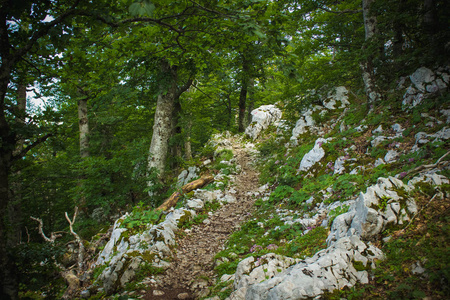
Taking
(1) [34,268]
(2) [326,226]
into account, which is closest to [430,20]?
(2) [326,226]

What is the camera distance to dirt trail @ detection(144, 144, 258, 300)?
3.65m

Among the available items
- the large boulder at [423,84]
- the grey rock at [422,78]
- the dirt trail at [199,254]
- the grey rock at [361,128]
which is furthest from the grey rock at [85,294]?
the grey rock at [422,78]

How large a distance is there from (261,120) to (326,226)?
11.2 metres

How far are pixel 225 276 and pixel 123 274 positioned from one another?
1910mm

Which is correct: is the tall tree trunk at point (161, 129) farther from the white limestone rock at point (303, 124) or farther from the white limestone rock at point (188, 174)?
the white limestone rock at point (303, 124)

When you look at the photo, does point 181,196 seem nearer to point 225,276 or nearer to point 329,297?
point 225,276

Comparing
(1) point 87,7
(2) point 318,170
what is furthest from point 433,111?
(1) point 87,7

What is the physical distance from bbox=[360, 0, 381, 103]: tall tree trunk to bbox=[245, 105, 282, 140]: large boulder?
7.73 m

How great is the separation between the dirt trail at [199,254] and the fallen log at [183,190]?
1.48 metres

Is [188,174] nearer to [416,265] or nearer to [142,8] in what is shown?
[416,265]

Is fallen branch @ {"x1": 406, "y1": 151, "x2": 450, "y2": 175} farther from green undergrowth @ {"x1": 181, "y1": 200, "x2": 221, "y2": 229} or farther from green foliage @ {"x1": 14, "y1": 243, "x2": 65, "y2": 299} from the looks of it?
green foliage @ {"x1": 14, "y1": 243, "x2": 65, "y2": 299}

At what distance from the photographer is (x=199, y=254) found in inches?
188

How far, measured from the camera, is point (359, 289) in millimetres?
2482

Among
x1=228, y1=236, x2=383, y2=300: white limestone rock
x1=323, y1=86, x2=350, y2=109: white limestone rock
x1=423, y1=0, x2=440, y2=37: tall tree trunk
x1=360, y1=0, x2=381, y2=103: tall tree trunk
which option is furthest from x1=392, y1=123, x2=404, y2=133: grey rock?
x1=228, y1=236, x2=383, y2=300: white limestone rock
